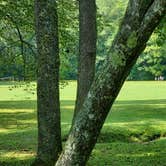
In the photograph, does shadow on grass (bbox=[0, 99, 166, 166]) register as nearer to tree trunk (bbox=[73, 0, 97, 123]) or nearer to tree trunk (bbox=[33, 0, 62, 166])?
tree trunk (bbox=[33, 0, 62, 166])

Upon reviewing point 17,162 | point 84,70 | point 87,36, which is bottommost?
point 17,162

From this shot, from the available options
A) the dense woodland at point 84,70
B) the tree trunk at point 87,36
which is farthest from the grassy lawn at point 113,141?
the tree trunk at point 87,36

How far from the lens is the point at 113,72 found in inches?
261

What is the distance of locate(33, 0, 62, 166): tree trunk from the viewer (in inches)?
393

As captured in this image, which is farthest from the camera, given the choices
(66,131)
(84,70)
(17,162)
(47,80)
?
(66,131)

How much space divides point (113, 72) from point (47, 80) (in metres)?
3.77

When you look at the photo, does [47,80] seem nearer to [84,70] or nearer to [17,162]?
[17,162]

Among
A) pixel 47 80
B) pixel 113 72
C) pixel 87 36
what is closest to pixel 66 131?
pixel 87 36

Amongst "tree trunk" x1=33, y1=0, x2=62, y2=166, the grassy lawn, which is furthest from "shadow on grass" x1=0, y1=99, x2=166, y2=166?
"tree trunk" x1=33, y1=0, x2=62, y2=166

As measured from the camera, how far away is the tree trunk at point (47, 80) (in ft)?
32.8

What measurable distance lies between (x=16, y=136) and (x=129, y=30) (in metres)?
14.4

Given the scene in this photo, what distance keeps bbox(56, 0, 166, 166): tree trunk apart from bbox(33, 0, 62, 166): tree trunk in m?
3.53

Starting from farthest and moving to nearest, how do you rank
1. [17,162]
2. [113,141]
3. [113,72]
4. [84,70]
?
[113,141] < [84,70] < [17,162] < [113,72]

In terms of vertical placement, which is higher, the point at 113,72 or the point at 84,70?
the point at 113,72
